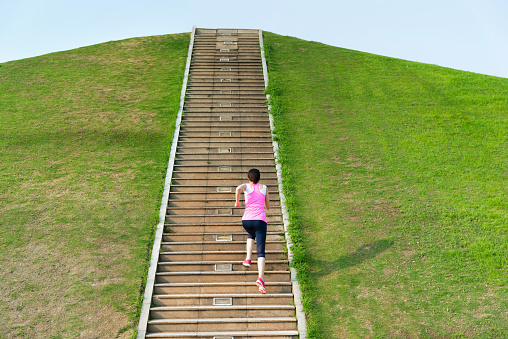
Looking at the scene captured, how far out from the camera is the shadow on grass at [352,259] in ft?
32.9

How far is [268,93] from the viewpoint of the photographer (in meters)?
18.7

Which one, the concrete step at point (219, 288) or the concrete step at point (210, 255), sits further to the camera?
the concrete step at point (210, 255)

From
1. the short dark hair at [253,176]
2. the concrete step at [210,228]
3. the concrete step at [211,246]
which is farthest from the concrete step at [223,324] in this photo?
the concrete step at [210,228]

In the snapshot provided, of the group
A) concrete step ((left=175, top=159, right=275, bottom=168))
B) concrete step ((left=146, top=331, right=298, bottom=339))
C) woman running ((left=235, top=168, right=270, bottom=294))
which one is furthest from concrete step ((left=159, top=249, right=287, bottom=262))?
concrete step ((left=175, top=159, right=275, bottom=168))

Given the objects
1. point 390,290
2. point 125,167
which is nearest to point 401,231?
point 390,290

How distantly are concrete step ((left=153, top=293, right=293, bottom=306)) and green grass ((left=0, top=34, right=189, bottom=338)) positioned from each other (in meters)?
0.61

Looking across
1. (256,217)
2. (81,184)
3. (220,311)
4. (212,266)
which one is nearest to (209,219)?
(212,266)

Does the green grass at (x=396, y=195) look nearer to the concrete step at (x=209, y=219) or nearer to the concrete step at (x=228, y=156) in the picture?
the concrete step at (x=209, y=219)

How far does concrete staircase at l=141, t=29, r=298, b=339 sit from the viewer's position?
29.2 ft

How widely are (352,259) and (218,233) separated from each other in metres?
3.34

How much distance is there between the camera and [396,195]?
12609 mm

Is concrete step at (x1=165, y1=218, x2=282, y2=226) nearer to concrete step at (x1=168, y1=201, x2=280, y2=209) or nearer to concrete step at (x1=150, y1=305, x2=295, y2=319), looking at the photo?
concrete step at (x1=168, y1=201, x2=280, y2=209)

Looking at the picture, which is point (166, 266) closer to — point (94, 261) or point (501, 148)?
point (94, 261)

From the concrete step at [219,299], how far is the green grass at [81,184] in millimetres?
613
